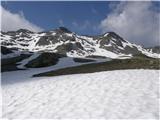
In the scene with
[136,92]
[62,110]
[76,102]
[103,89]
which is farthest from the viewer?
[103,89]

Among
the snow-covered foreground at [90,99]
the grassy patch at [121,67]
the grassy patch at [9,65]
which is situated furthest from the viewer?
the grassy patch at [9,65]

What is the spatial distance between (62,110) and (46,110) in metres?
0.97

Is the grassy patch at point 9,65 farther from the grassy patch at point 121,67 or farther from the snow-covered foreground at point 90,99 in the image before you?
the snow-covered foreground at point 90,99

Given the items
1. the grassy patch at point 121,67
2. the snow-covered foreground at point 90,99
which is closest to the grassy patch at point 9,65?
the grassy patch at point 121,67

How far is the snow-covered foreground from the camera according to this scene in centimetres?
1412

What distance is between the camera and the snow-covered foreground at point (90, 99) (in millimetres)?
14117

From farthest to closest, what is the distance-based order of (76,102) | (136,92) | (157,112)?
(136,92) < (76,102) < (157,112)

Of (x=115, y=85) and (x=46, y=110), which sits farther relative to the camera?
(x=115, y=85)

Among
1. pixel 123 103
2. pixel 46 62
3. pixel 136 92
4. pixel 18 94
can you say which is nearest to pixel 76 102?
pixel 123 103

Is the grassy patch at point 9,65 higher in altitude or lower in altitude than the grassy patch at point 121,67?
lower

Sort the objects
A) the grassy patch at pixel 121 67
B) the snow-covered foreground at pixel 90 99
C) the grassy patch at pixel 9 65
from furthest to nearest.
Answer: the grassy patch at pixel 9 65 < the grassy patch at pixel 121 67 < the snow-covered foreground at pixel 90 99

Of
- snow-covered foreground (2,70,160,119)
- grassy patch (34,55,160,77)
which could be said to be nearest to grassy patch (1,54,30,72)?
grassy patch (34,55,160,77)

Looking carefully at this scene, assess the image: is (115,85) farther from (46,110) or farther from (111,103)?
(46,110)

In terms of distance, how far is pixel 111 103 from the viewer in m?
15.5
